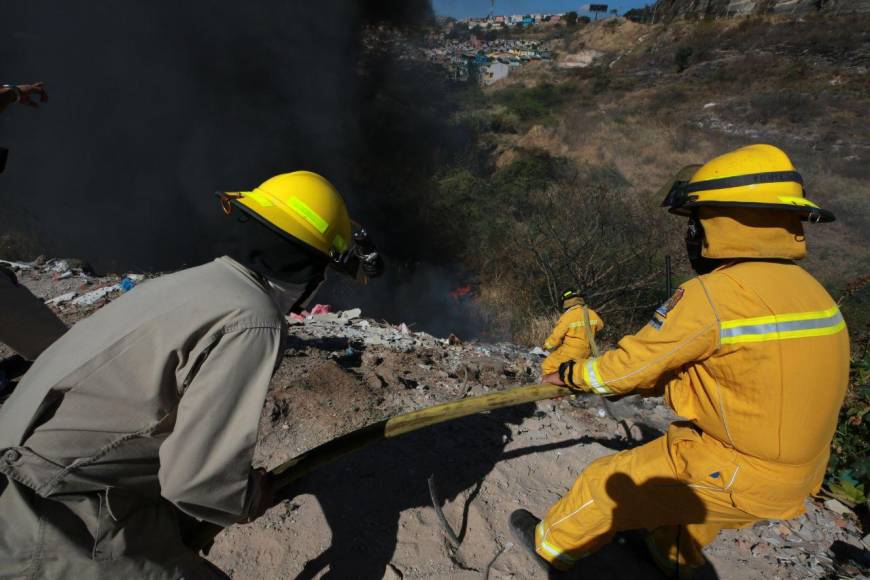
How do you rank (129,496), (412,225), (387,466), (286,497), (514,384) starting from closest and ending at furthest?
(129,496)
(286,497)
(387,466)
(514,384)
(412,225)

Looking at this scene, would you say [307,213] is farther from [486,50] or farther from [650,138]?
[486,50]

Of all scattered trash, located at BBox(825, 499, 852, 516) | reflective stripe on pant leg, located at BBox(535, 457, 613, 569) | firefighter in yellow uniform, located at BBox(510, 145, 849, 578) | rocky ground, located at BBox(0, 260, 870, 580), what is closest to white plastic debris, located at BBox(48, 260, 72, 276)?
rocky ground, located at BBox(0, 260, 870, 580)

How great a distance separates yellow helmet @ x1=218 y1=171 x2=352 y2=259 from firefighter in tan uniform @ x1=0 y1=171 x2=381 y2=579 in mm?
190

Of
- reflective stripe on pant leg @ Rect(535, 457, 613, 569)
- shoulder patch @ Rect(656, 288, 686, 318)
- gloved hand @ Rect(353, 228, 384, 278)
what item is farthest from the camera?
reflective stripe on pant leg @ Rect(535, 457, 613, 569)

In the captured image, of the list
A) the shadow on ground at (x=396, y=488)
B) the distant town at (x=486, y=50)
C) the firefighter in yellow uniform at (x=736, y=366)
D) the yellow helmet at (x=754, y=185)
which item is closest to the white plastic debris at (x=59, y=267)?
the shadow on ground at (x=396, y=488)

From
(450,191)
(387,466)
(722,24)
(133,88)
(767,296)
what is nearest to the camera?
(767,296)

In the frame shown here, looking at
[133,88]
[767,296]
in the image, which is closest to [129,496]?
[767,296]

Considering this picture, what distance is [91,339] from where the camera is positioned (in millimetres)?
1122

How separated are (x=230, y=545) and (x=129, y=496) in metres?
1.16

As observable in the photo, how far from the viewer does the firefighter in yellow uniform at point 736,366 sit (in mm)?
1590

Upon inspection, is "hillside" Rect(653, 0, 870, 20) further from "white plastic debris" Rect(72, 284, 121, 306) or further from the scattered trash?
→ "white plastic debris" Rect(72, 284, 121, 306)

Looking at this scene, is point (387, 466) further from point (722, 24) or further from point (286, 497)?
point (722, 24)

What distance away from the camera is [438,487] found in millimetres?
2635

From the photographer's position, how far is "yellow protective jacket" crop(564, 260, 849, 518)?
158cm
